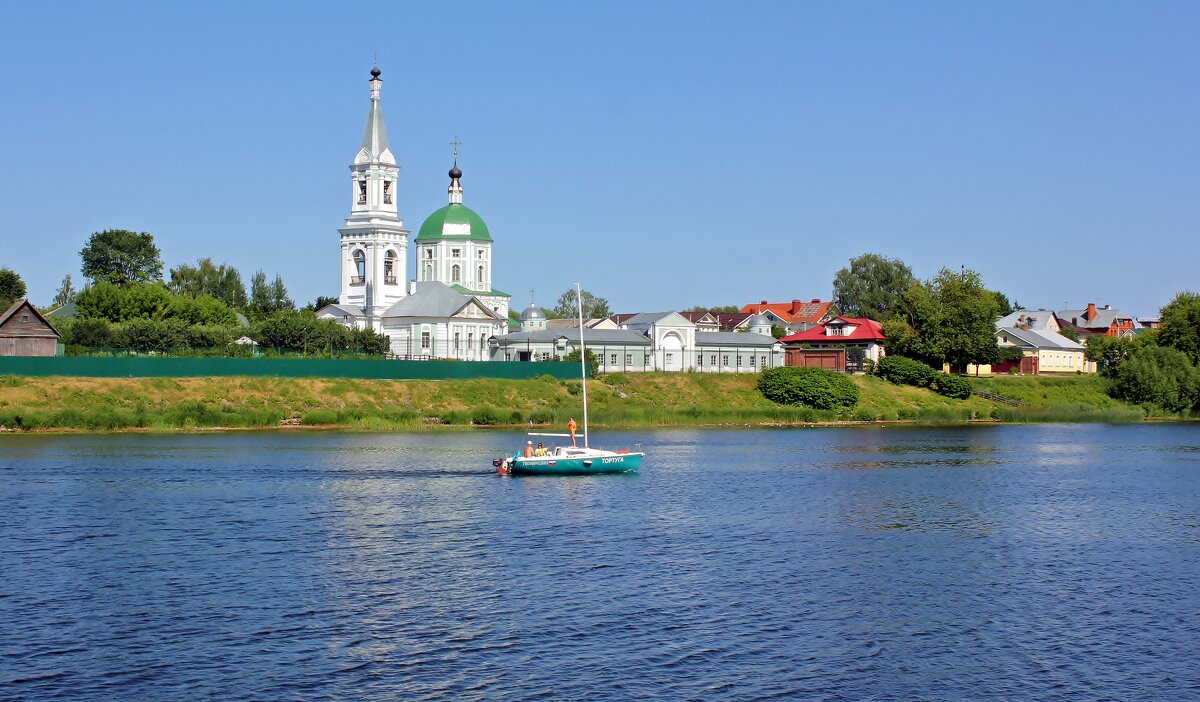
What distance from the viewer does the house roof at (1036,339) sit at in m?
159

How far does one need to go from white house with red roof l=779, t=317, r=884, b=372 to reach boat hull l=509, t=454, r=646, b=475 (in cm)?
7911

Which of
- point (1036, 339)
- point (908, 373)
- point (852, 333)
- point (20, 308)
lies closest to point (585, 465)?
point (20, 308)

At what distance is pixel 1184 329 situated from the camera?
137000mm

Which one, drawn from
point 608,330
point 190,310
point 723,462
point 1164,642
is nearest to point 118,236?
point 190,310

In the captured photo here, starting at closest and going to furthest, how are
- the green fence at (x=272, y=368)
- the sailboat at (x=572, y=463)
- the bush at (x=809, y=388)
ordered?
→ the sailboat at (x=572, y=463) < the green fence at (x=272, y=368) < the bush at (x=809, y=388)

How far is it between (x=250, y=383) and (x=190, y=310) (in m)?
40.1

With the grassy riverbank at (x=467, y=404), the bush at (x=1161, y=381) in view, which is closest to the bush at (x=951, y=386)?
the grassy riverbank at (x=467, y=404)

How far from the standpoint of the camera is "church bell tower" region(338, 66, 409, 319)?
14712 cm

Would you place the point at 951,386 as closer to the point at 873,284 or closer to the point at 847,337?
the point at 847,337

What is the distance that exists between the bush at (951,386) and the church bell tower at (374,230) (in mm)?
62146

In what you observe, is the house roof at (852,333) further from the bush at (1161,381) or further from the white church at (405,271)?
the white church at (405,271)

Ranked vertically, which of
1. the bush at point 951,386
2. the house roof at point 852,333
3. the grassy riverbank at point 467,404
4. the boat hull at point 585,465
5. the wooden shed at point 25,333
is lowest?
the boat hull at point 585,465

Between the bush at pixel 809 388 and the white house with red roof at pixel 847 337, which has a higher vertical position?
the white house with red roof at pixel 847 337

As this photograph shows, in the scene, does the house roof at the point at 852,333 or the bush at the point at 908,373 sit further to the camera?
the house roof at the point at 852,333
